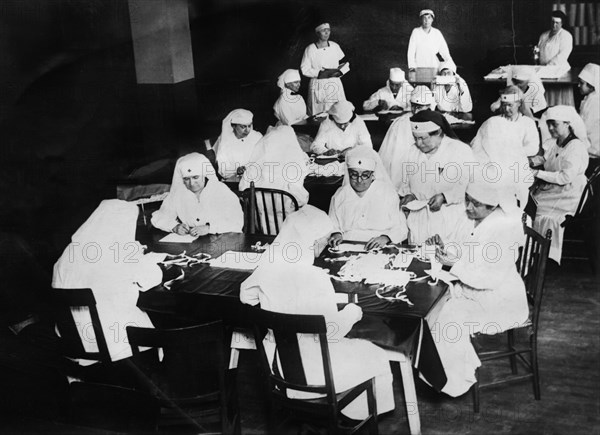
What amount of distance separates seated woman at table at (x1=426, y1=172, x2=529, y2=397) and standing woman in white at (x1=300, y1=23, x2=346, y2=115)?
452 cm

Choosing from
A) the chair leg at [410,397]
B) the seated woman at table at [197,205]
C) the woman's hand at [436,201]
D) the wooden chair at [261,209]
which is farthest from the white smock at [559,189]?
the seated woman at table at [197,205]

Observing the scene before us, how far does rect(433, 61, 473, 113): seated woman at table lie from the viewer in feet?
20.1

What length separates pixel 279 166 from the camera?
4594 millimetres

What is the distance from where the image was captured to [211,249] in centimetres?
320

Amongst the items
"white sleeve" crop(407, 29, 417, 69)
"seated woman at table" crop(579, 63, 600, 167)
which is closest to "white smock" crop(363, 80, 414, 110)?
"white sleeve" crop(407, 29, 417, 69)

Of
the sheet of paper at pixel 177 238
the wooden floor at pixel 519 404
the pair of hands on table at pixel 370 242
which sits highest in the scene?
the sheet of paper at pixel 177 238

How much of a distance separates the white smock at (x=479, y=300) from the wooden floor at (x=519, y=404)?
0.46 ft

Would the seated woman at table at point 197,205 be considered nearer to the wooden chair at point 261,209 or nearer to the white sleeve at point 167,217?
the white sleeve at point 167,217

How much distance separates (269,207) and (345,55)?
3.38 m

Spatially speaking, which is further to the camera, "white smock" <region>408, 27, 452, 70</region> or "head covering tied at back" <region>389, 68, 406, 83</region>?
"head covering tied at back" <region>389, 68, 406, 83</region>

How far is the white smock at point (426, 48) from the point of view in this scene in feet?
21.2

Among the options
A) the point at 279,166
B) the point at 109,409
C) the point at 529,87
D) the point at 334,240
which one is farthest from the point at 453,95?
the point at 109,409

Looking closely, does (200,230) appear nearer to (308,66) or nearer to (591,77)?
(591,77)

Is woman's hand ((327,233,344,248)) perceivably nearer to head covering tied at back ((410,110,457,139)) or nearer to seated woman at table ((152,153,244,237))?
seated woman at table ((152,153,244,237))
